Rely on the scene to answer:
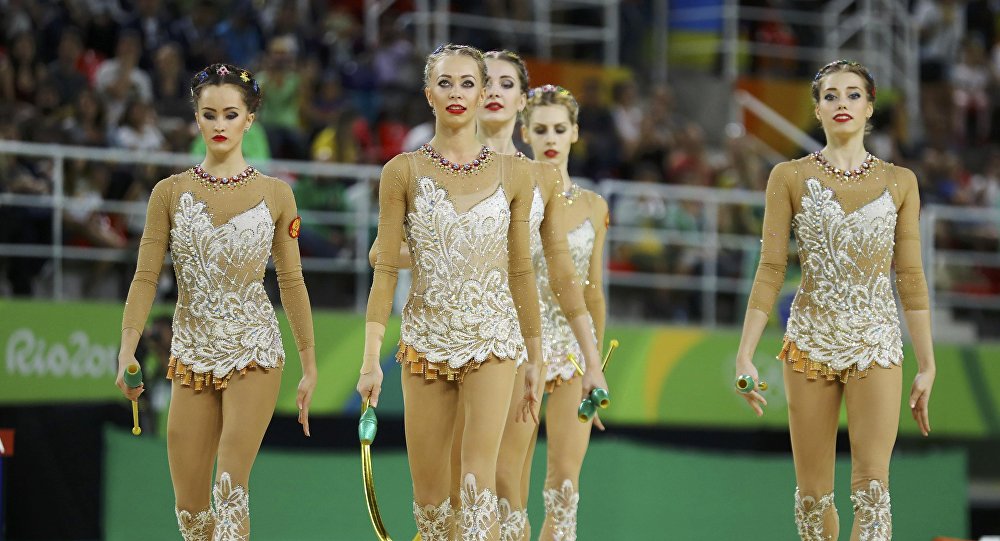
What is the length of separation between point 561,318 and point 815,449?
4.08ft

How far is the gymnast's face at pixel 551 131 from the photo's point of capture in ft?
19.8

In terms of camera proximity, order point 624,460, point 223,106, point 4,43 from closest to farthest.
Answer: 1. point 223,106
2. point 624,460
3. point 4,43

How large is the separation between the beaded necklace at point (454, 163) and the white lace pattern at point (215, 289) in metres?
0.71

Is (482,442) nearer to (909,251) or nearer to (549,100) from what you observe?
(909,251)

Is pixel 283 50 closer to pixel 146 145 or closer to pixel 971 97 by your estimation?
pixel 146 145

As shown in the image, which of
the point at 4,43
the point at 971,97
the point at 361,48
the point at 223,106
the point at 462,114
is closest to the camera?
the point at 462,114

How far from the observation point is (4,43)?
9945 mm

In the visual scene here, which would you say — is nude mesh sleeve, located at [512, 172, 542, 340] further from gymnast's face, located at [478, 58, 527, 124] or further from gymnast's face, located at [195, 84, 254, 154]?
gymnast's face, located at [195, 84, 254, 154]

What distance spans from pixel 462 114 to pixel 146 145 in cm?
474

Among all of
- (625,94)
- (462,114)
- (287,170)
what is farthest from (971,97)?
(462,114)

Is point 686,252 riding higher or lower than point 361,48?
lower

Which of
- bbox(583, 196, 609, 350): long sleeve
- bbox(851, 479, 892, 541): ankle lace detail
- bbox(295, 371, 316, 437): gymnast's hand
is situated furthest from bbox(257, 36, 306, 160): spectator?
bbox(851, 479, 892, 541): ankle lace detail

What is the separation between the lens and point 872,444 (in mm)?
5070

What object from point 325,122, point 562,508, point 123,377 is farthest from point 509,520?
point 325,122
